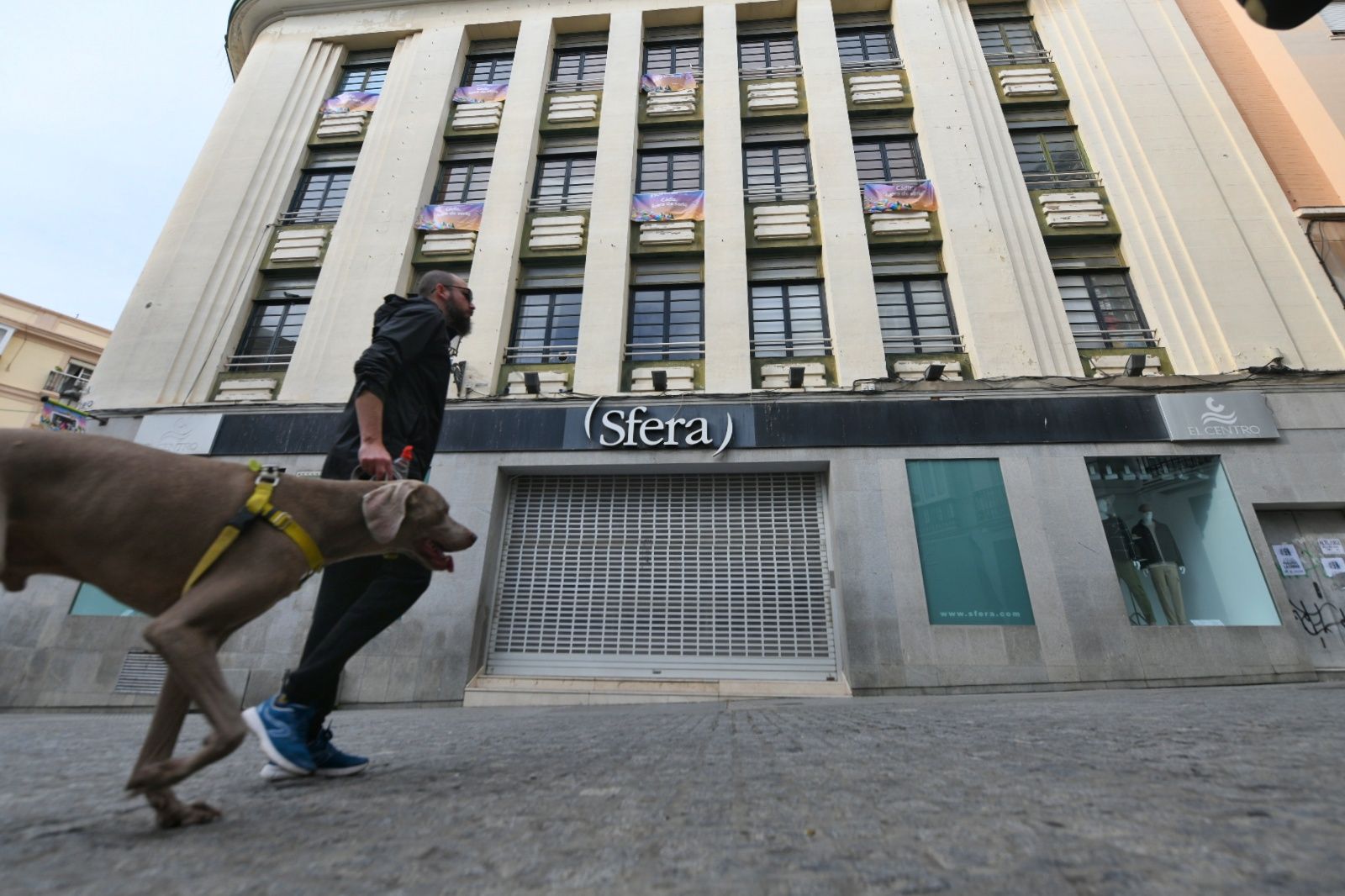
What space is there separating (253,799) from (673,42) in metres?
16.9

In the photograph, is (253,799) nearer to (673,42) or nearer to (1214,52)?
(673,42)

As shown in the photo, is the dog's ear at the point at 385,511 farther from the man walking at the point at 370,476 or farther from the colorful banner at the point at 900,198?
the colorful banner at the point at 900,198

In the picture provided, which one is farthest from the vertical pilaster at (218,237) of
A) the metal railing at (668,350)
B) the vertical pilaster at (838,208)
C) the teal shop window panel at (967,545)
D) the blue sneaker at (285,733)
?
the teal shop window panel at (967,545)

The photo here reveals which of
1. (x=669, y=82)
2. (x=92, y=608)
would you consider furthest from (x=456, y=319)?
(x=669, y=82)

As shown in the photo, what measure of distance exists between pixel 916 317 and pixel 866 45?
7.84 meters

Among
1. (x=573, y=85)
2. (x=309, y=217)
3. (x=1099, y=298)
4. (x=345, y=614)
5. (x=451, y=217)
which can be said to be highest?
(x=573, y=85)

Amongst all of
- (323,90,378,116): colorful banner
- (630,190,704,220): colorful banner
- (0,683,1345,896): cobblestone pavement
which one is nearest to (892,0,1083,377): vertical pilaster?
(630,190,704,220): colorful banner

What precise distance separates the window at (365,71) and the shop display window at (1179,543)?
1753 centimetres

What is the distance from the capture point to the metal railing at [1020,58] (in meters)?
13.0

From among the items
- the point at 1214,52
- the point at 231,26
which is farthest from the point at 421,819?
the point at 231,26

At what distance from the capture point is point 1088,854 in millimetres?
893

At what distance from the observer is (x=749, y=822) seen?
1206 millimetres

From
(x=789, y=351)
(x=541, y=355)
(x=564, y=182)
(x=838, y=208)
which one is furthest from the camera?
(x=564, y=182)

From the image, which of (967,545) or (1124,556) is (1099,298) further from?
(967,545)
